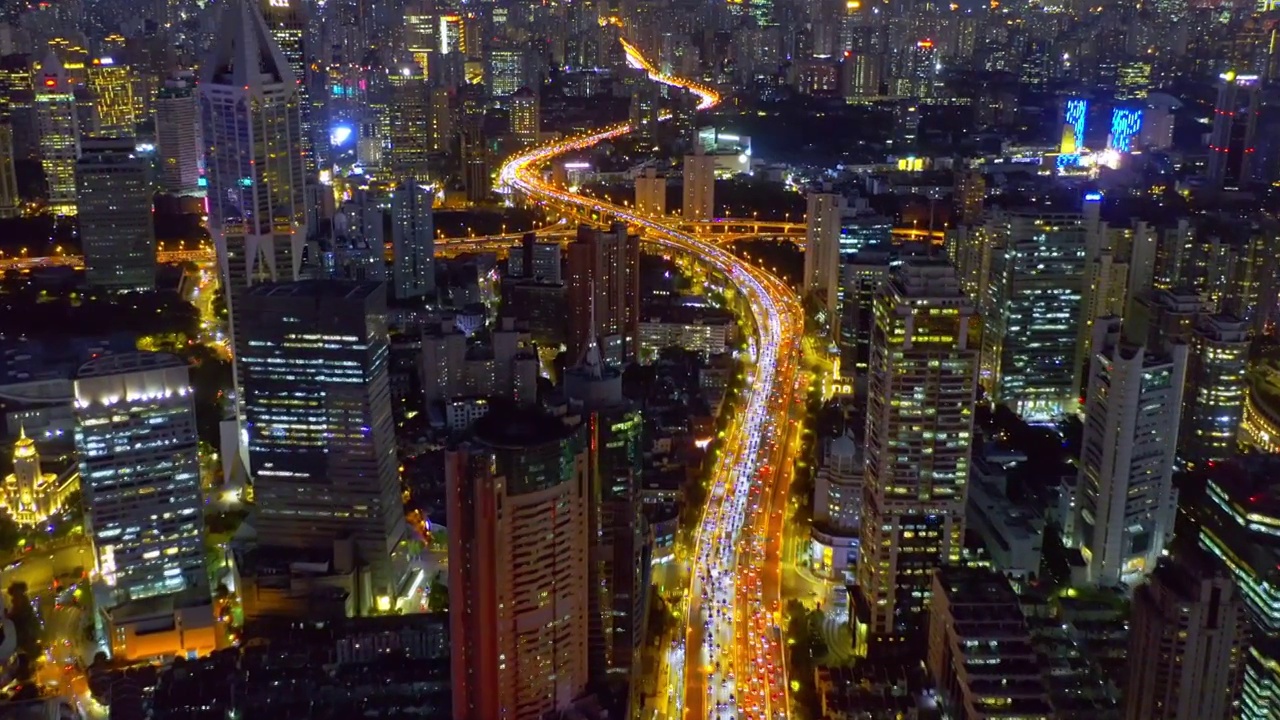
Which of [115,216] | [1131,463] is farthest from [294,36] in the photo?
[1131,463]

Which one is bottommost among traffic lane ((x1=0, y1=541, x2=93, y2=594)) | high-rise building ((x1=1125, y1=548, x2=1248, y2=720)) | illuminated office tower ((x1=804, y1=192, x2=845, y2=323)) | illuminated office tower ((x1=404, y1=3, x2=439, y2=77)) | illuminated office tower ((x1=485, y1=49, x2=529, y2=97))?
traffic lane ((x1=0, y1=541, x2=93, y2=594))

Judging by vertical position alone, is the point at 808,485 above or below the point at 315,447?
below

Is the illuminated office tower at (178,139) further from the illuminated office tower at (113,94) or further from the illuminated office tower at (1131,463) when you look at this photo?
the illuminated office tower at (1131,463)

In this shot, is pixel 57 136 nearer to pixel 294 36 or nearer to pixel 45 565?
pixel 294 36

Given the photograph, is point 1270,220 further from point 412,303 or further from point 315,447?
point 315,447

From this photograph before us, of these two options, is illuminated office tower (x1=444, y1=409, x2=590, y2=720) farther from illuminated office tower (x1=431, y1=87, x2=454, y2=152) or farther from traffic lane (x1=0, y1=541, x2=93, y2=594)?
illuminated office tower (x1=431, y1=87, x2=454, y2=152)

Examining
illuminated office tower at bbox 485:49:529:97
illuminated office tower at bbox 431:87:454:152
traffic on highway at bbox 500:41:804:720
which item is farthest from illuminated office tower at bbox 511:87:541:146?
traffic on highway at bbox 500:41:804:720

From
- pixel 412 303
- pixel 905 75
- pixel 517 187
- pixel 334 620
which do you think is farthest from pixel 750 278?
pixel 905 75
